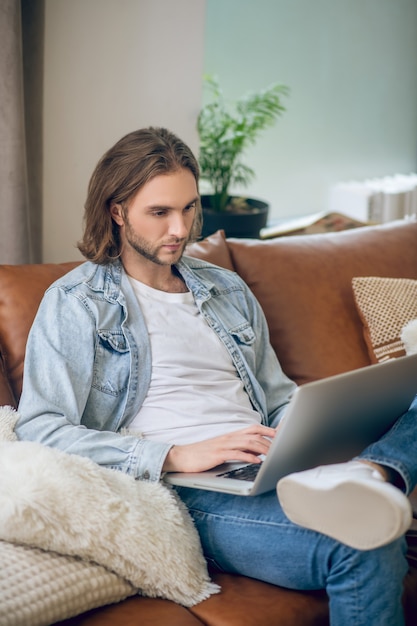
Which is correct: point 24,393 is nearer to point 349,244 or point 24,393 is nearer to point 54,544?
point 54,544

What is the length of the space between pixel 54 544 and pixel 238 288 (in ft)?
2.96

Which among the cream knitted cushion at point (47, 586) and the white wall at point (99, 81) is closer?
the cream knitted cushion at point (47, 586)

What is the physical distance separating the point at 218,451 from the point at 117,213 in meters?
0.63

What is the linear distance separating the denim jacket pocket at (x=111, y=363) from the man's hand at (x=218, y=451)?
0.70ft

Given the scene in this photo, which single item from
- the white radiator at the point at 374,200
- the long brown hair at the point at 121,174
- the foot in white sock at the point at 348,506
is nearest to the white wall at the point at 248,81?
the white radiator at the point at 374,200

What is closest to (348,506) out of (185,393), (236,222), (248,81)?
(185,393)

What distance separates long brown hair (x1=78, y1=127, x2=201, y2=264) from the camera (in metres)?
1.77

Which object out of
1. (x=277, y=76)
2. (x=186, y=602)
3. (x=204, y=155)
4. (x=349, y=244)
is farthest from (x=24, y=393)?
(x=277, y=76)

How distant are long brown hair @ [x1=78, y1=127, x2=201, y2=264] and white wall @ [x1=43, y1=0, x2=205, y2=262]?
2.57 ft

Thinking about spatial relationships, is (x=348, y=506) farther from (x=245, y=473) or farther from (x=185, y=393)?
(x=185, y=393)

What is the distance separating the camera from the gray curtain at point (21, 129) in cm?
220

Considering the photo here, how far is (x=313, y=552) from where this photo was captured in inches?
56.1

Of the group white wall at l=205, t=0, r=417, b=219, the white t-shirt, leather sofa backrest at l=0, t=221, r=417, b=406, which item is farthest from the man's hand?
white wall at l=205, t=0, r=417, b=219

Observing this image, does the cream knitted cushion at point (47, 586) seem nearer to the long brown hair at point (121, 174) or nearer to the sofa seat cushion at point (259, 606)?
the sofa seat cushion at point (259, 606)
